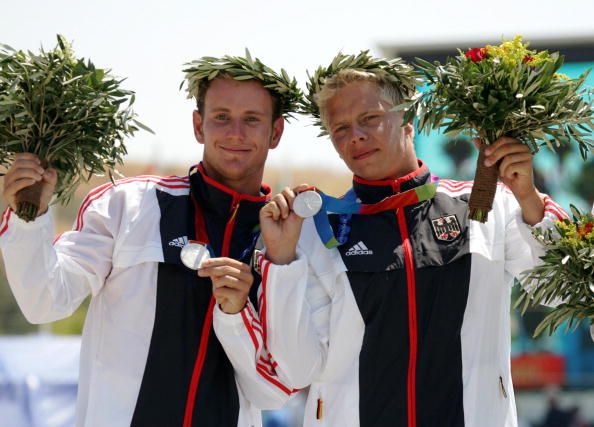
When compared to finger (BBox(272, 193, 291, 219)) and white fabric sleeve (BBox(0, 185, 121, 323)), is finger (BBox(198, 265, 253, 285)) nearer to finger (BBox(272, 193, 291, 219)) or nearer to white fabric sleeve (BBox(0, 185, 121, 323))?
finger (BBox(272, 193, 291, 219))

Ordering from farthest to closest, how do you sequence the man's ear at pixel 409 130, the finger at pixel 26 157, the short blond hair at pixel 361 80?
the man's ear at pixel 409 130 → the short blond hair at pixel 361 80 → the finger at pixel 26 157

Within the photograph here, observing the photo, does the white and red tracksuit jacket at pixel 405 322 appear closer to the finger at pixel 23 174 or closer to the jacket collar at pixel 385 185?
the jacket collar at pixel 385 185

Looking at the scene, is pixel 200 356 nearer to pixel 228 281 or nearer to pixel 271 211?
pixel 228 281

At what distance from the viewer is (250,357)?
4.97 meters

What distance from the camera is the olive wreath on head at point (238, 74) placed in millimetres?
5363

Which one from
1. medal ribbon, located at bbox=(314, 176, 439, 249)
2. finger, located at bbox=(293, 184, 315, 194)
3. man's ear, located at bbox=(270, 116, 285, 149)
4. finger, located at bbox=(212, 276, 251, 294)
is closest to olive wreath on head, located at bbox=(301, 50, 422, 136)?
man's ear, located at bbox=(270, 116, 285, 149)

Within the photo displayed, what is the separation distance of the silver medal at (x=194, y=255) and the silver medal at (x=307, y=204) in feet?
1.50

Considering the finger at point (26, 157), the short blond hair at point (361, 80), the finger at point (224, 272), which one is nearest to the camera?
the finger at point (26, 157)

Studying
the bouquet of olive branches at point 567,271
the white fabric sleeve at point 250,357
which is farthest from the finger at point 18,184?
the bouquet of olive branches at point 567,271

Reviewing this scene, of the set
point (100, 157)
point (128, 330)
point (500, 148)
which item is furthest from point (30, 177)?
point (500, 148)

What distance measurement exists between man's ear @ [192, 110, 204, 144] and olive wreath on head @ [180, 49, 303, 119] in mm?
87

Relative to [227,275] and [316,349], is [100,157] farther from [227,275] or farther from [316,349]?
[316,349]

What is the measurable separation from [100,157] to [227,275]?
2.71 ft

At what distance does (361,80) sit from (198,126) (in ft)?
2.85
